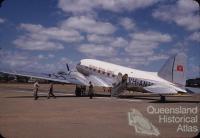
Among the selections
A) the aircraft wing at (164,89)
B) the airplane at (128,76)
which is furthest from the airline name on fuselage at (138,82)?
the aircraft wing at (164,89)

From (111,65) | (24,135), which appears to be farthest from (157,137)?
(111,65)

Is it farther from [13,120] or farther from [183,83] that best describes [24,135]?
[183,83]

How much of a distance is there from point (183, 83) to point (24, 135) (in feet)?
59.8

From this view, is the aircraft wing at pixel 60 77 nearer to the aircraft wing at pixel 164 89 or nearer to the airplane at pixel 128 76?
the airplane at pixel 128 76

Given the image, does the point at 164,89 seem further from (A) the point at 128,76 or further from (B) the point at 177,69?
(A) the point at 128,76

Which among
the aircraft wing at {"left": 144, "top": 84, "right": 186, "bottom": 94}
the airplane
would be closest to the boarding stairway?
the airplane

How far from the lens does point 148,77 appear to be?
29766 mm

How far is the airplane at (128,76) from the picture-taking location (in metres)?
26.2

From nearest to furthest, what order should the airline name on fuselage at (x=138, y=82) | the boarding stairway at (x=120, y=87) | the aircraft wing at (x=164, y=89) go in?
the aircraft wing at (x=164, y=89), the airline name on fuselage at (x=138, y=82), the boarding stairway at (x=120, y=87)

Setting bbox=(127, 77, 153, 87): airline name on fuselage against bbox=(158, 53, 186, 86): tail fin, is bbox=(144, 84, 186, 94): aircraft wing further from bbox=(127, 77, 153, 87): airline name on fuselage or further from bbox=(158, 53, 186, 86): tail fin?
bbox=(127, 77, 153, 87): airline name on fuselage

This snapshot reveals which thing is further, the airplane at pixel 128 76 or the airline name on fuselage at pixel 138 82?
the airline name on fuselage at pixel 138 82

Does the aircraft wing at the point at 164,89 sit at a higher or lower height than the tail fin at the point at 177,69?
lower

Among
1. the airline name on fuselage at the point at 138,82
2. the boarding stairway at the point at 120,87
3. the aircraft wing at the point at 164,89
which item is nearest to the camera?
the aircraft wing at the point at 164,89

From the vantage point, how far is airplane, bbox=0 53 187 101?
26.2 meters
